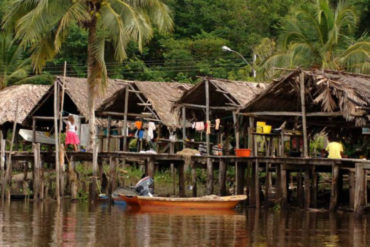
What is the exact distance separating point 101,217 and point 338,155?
6.54 meters

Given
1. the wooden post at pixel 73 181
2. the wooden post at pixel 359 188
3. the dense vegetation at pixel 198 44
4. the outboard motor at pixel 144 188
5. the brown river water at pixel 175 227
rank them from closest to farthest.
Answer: the brown river water at pixel 175 227
the wooden post at pixel 359 188
the outboard motor at pixel 144 188
the wooden post at pixel 73 181
the dense vegetation at pixel 198 44

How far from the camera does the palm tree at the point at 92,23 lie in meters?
26.2

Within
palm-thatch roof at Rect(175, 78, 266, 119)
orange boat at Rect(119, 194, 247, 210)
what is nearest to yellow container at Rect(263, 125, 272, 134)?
palm-thatch roof at Rect(175, 78, 266, 119)

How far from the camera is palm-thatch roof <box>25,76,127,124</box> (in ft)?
100

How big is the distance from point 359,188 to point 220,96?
7922 millimetres

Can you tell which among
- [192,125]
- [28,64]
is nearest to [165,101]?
[192,125]

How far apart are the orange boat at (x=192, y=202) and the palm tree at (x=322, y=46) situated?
951cm

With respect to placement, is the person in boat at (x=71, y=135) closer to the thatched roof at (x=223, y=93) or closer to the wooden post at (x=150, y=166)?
the wooden post at (x=150, y=166)

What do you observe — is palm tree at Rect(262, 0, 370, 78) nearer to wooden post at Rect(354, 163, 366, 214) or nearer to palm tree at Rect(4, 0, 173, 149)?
palm tree at Rect(4, 0, 173, 149)

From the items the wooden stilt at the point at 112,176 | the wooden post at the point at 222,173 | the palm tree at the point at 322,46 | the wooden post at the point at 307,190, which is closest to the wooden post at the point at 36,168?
the wooden stilt at the point at 112,176

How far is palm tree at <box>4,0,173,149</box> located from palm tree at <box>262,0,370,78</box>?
665 centimetres

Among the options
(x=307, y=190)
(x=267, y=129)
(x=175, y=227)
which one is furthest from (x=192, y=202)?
(x=267, y=129)

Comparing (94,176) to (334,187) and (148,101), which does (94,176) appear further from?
(334,187)

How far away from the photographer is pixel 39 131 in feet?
108
